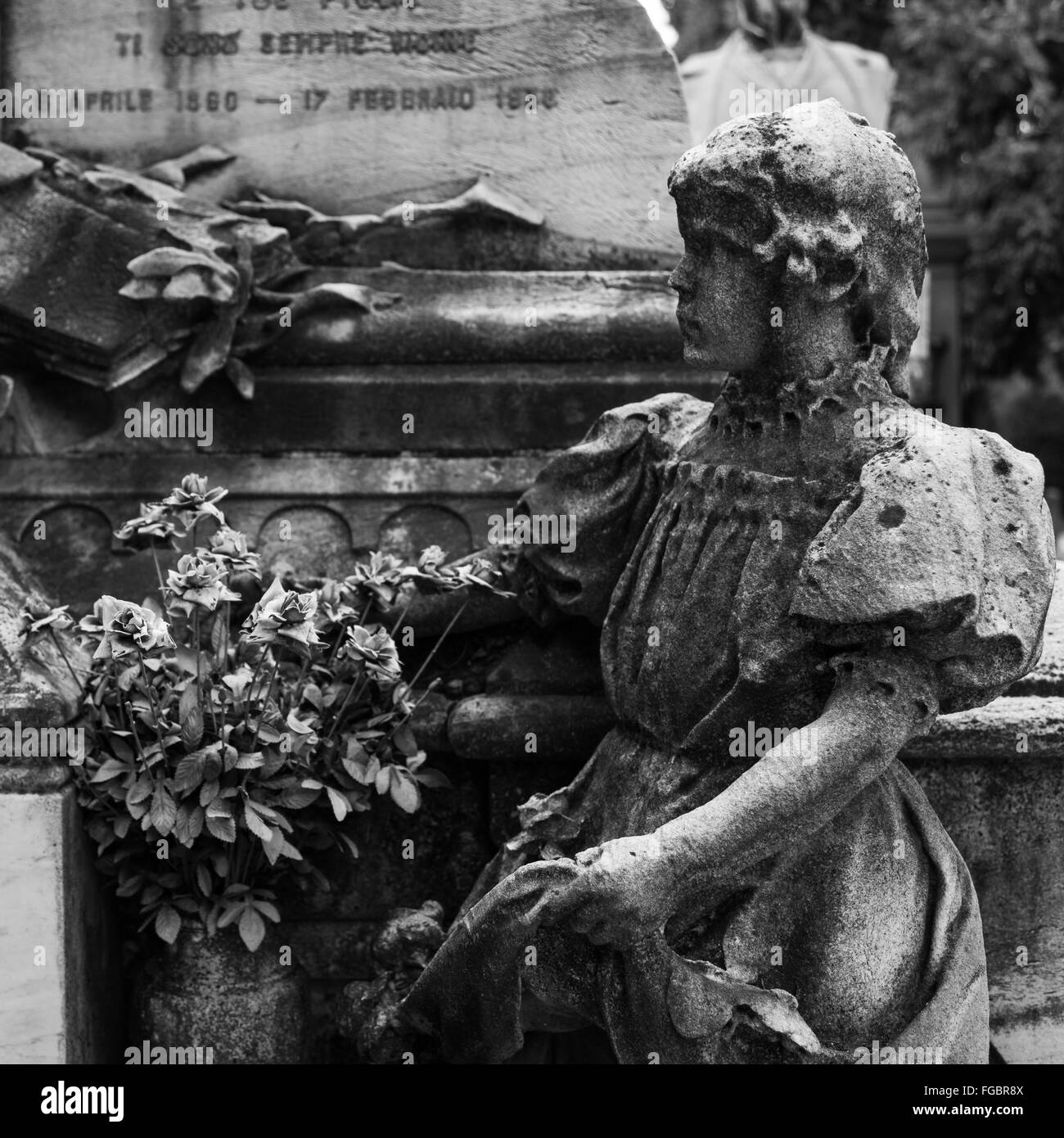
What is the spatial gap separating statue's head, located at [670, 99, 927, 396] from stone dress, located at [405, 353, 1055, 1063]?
129mm

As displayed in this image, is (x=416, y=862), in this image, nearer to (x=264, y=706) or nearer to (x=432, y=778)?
(x=432, y=778)

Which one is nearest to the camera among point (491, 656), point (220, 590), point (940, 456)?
point (940, 456)

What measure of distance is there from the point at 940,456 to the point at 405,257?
2271 mm

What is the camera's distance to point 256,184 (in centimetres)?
572

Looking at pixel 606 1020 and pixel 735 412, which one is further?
pixel 735 412

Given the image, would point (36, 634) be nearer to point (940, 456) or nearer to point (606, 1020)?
point (606, 1020)

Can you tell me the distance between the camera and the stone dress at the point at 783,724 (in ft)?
12.3

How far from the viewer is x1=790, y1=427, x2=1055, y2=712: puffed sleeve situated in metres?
3.68

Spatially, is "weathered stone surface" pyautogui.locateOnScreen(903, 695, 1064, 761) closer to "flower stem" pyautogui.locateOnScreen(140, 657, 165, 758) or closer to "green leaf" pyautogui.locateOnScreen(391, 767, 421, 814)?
"green leaf" pyautogui.locateOnScreen(391, 767, 421, 814)

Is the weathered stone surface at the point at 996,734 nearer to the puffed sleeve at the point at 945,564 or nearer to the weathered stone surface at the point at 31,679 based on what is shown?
the puffed sleeve at the point at 945,564

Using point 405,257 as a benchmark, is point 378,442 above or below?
below

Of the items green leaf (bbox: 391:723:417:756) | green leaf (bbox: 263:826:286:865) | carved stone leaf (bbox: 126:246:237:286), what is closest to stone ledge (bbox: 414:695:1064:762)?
green leaf (bbox: 391:723:417:756)

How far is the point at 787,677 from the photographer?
3.98 metres

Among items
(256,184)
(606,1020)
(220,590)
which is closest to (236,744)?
(220,590)
